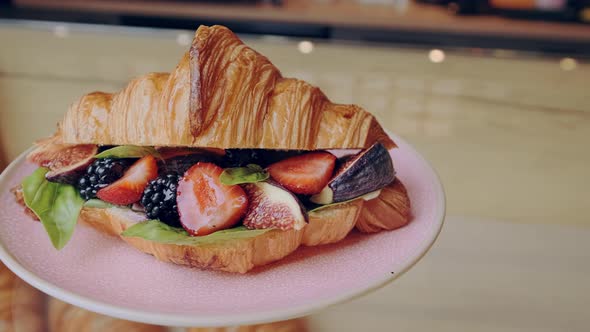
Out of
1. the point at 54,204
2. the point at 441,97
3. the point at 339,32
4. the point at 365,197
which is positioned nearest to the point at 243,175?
the point at 365,197

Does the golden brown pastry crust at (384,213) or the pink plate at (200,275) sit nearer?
the pink plate at (200,275)

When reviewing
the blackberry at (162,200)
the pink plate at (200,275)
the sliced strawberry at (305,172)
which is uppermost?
the sliced strawberry at (305,172)

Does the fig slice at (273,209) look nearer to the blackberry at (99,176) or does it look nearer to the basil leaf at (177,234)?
the basil leaf at (177,234)

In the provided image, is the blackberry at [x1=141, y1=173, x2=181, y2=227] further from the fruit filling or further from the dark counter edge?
the dark counter edge

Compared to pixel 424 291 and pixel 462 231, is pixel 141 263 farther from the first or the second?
pixel 462 231

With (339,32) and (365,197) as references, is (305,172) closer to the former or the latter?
(365,197)

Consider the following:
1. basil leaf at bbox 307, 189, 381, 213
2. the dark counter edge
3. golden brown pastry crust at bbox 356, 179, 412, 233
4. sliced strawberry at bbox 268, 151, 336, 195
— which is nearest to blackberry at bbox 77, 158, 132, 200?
sliced strawberry at bbox 268, 151, 336, 195

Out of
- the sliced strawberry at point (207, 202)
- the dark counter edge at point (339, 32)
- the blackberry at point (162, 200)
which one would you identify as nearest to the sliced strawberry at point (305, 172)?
the sliced strawberry at point (207, 202)
